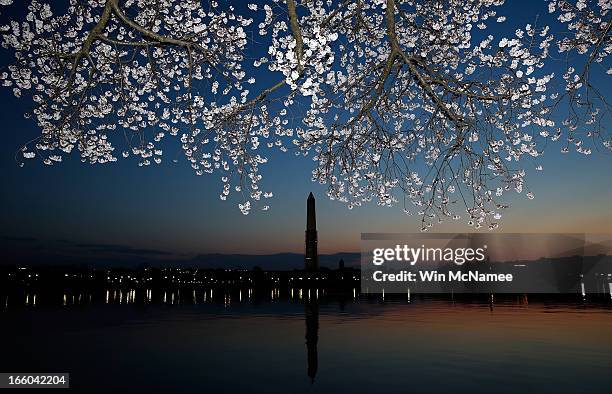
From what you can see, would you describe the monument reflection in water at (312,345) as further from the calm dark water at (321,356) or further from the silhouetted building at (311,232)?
the silhouetted building at (311,232)

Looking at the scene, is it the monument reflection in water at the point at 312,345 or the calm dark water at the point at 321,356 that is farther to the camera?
the monument reflection in water at the point at 312,345

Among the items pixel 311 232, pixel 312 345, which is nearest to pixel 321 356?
pixel 312 345

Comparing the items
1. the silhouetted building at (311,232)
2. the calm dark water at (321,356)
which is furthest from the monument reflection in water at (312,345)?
the silhouetted building at (311,232)

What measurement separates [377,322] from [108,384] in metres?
17.4

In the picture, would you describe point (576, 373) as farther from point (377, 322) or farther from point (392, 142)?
point (377, 322)

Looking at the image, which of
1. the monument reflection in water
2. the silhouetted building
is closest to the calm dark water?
the monument reflection in water

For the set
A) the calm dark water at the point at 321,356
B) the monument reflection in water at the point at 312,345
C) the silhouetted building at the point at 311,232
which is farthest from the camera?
the silhouetted building at the point at 311,232

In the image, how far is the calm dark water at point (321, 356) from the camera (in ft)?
39.0

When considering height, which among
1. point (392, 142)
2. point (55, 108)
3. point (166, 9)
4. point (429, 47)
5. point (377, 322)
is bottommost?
point (377, 322)

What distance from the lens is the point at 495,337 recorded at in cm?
1952

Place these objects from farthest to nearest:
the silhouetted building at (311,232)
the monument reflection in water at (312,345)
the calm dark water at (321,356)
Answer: the silhouetted building at (311,232)
the monument reflection in water at (312,345)
the calm dark water at (321,356)

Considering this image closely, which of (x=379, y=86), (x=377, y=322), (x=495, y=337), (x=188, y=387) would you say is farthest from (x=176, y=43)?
(x=377, y=322)

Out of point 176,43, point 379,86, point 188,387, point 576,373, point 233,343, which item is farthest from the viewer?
point 233,343

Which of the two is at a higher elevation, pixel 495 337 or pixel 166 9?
pixel 166 9
